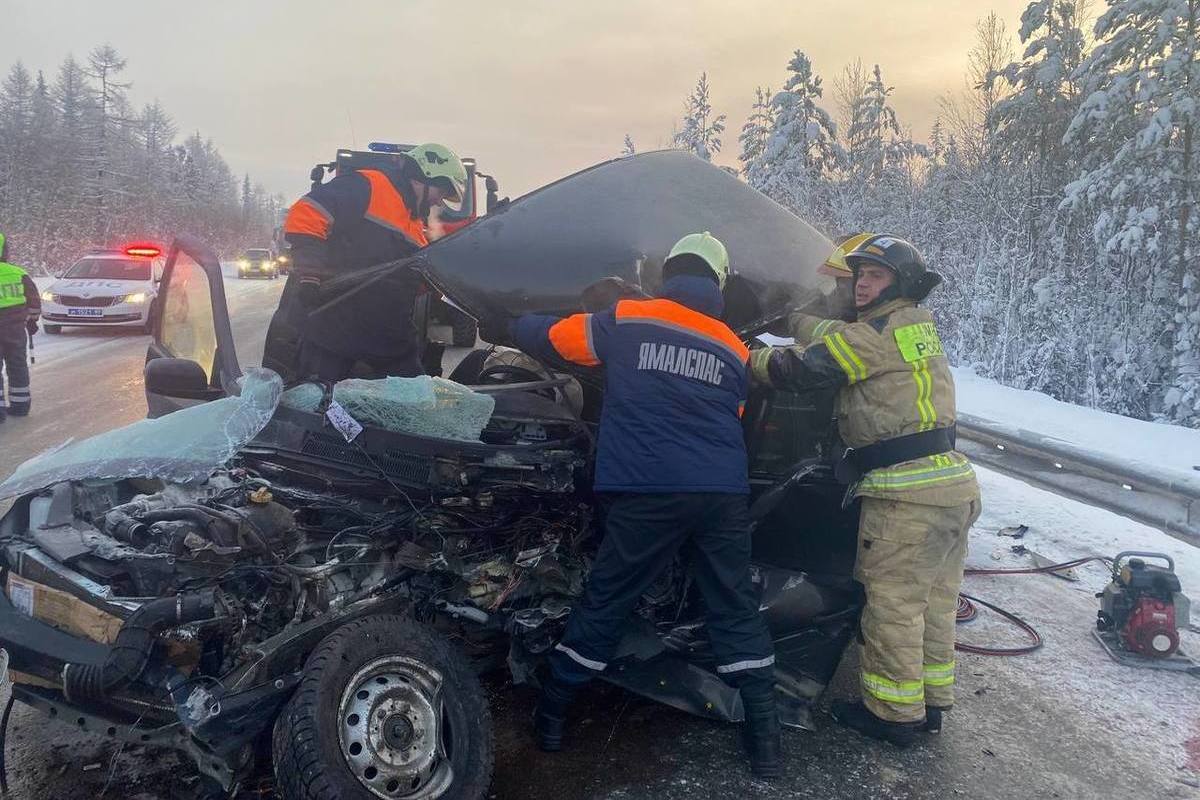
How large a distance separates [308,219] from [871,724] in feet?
10.7

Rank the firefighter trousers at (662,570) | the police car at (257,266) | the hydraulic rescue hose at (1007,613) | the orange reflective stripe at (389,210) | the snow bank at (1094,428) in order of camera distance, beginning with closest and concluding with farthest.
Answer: the firefighter trousers at (662,570), the orange reflective stripe at (389,210), the hydraulic rescue hose at (1007,613), the snow bank at (1094,428), the police car at (257,266)

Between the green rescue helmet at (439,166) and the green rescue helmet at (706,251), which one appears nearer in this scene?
the green rescue helmet at (706,251)

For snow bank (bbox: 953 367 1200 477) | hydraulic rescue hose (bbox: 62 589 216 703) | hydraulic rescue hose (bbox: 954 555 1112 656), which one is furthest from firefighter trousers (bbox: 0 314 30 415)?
snow bank (bbox: 953 367 1200 477)

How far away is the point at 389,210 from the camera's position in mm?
4039

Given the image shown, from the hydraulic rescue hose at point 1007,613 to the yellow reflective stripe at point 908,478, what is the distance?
43.2 inches

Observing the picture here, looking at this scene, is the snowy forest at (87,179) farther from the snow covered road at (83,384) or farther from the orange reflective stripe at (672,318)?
the orange reflective stripe at (672,318)

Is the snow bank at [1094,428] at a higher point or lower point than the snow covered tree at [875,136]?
lower

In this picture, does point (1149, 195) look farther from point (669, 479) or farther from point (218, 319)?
point (218, 319)

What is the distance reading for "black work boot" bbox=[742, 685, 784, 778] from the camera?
2947mm

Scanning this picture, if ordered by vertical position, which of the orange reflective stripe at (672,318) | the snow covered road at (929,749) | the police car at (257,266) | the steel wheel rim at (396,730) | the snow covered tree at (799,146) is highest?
the snow covered tree at (799,146)

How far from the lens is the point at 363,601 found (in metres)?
2.60

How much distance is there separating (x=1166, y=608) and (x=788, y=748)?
2117 mm

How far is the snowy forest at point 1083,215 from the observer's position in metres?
13.2

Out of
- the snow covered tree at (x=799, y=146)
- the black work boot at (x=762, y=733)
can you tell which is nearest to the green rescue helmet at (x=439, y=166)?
the black work boot at (x=762, y=733)
